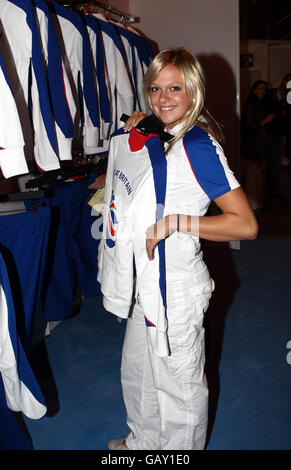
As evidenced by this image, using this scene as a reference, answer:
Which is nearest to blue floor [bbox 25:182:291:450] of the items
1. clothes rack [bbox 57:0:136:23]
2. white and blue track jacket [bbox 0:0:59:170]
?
white and blue track jacket [bbox 0:0:59:170]

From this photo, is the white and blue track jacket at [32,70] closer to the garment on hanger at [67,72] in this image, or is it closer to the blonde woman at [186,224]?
the garment on hanger at [67,72]

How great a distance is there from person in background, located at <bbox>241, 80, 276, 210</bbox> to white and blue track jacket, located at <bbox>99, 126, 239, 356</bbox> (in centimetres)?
427

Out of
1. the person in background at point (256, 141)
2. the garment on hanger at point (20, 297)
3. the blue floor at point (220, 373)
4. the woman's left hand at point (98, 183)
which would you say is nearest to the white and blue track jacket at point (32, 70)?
the woman's left hand at point (98, 183)

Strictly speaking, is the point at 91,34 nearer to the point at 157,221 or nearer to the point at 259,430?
the point at 157,221

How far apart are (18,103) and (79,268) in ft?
3.38

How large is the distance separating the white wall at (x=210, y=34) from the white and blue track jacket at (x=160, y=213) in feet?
10.3

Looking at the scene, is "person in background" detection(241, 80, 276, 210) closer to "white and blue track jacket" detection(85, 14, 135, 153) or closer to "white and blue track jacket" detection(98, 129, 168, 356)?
"white and blue track jacket" detection(85, 14, 135, 153)

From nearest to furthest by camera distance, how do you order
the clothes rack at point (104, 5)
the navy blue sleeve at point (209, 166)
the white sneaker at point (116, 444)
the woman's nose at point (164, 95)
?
the navy blue sleeve at point (209, 166), the woman's nose at point (164, 95), the white sneaker at point (116, 444), the clothes rack at point (104, 5)

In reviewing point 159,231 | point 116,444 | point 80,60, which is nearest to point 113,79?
point 80,60

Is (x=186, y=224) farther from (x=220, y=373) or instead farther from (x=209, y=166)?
(x=220, y=373)

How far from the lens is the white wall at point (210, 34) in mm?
4055

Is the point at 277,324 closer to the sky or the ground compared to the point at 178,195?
closer to the ground

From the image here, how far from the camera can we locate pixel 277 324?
2.77m
